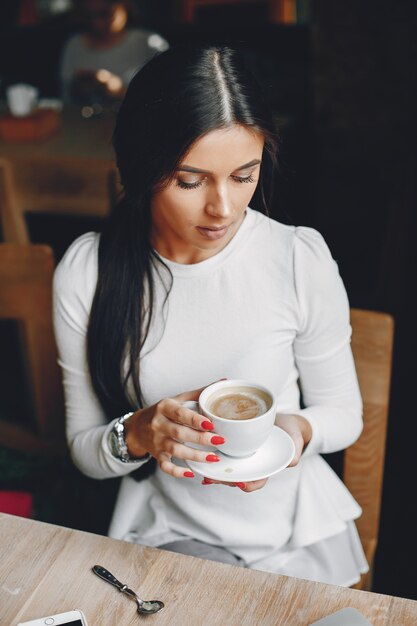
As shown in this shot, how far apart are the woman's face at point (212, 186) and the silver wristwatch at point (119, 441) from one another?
1.06ft

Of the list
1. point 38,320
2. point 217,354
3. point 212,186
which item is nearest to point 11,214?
point 38,320

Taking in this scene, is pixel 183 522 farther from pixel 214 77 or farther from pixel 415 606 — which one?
pixel 214 77

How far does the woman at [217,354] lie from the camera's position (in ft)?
4.29

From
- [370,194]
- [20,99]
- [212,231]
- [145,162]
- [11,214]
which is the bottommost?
[370,194]

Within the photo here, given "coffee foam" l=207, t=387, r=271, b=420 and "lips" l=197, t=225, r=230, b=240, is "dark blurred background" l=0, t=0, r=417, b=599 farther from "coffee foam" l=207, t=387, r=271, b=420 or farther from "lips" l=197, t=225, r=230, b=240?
"coffee foam" l=207, t=387, r=271, b=420

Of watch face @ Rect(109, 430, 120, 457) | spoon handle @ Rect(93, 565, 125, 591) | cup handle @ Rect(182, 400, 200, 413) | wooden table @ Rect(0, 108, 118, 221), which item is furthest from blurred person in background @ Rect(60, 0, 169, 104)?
spoon handle @ Rect(93, 565, 125, 591)

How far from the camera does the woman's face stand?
1107mm

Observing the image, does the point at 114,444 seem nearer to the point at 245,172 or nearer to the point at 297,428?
the point at 297,428

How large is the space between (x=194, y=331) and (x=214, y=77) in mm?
435

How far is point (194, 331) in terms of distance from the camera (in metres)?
1.32

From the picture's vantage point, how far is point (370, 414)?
1414mm

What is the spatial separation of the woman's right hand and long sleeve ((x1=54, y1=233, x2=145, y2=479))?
0.57 ft

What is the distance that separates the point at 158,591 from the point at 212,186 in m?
0.59

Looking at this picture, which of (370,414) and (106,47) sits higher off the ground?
(106,47)
